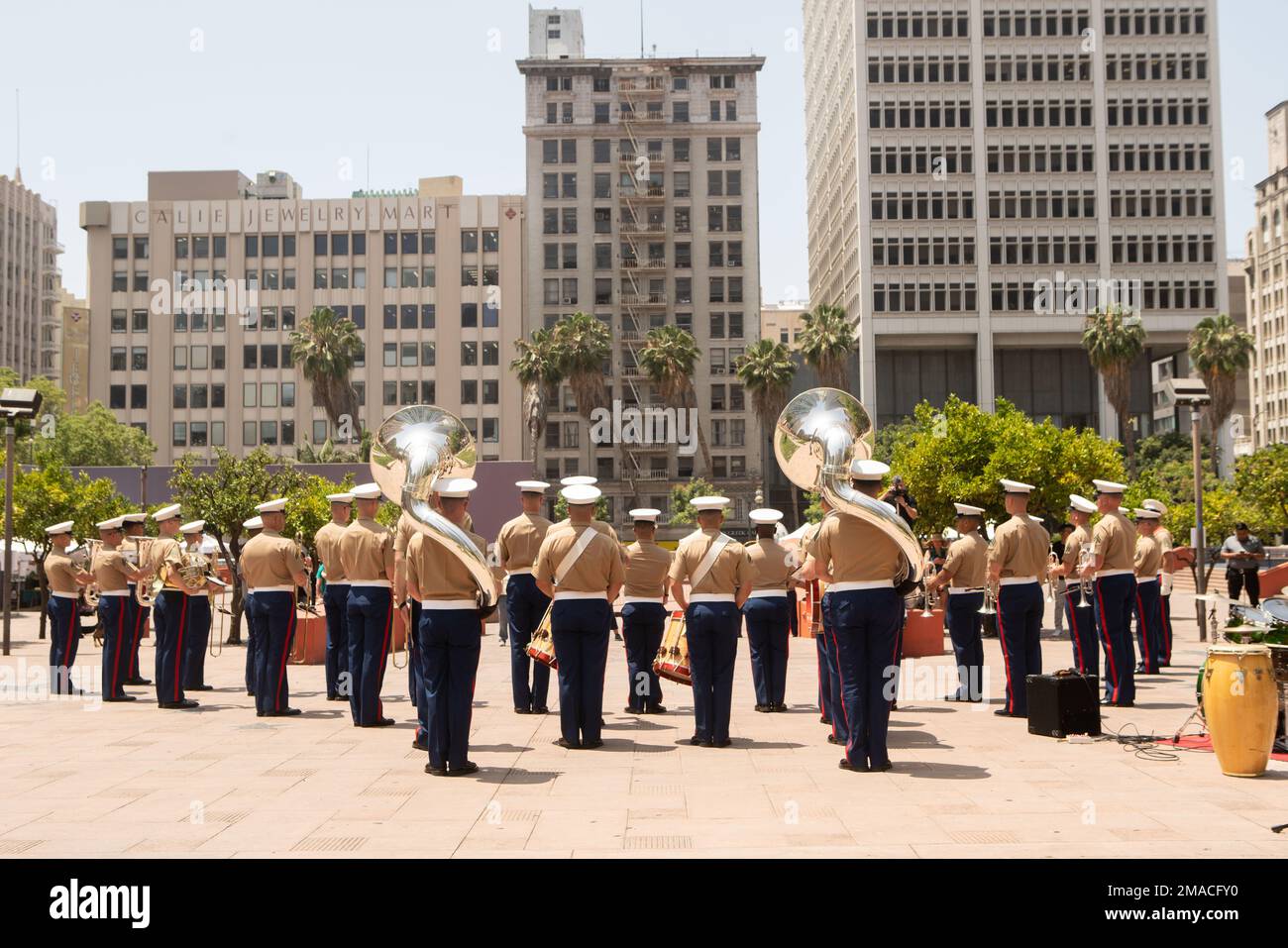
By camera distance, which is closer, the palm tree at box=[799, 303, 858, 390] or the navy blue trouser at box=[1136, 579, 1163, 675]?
the navy blue trouser at box=[1136, 579, 1163, 675]

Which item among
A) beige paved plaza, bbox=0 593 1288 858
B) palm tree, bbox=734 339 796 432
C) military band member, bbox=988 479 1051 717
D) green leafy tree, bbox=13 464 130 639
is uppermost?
palm tree, bbox=734 339 796 432

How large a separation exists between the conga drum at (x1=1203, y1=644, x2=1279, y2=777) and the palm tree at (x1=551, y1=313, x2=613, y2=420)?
235ft

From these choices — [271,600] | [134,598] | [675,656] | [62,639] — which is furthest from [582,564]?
[62,639]

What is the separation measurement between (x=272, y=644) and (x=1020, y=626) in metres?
7.51

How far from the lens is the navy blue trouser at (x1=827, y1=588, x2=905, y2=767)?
945cm

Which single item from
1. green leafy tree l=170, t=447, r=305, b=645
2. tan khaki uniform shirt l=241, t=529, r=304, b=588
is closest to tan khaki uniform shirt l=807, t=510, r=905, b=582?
tan khaki uniform shirt l=241, t=529, r=304, b=588

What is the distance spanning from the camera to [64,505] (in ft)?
87.8

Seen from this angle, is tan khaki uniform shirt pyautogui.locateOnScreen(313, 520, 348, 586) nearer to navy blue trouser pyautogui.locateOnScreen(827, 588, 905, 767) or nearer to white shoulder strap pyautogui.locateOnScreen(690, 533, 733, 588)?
white shoulder strap pyautogui.locateOnScreen(690, 533, 733, 588)

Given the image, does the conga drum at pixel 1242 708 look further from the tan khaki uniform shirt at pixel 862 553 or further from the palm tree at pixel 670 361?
the palm tree at pixel 670 361

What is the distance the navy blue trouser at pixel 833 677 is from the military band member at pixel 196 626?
292 inches

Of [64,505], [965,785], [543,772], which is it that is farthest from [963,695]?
[64,505]

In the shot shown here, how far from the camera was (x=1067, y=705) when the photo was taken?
10969 mm
